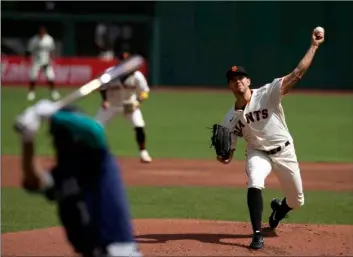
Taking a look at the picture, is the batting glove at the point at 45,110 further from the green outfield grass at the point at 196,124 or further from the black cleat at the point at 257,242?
the green outfield grass at the point at 196,124

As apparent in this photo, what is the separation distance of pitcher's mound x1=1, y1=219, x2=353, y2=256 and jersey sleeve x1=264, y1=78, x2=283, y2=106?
1397mm

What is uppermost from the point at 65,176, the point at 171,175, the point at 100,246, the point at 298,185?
the point at 65,176

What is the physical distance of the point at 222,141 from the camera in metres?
7.35

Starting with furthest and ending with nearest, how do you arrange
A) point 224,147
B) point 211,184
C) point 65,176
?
1. point 211,184
2. point 224,147
3. point 65,176

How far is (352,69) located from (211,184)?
21854 mm

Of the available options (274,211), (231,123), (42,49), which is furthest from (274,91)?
(42,49)

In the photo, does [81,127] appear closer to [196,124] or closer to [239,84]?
[239,84]

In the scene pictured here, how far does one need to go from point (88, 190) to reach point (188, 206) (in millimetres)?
5886

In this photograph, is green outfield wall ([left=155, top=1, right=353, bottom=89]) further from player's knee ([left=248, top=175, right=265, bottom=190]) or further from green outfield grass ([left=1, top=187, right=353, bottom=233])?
player's knee ([left=248, top=175, right=265, bottom=190])

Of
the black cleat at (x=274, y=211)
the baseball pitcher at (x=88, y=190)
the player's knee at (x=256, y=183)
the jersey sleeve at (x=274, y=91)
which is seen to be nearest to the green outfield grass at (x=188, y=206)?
the black cleat at (x=274, y=211)

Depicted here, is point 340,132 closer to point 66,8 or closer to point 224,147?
point 224,147

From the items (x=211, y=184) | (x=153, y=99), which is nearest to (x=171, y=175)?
(x=211, y=184)

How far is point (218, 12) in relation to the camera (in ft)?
102

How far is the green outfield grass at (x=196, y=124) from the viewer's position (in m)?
15.4
